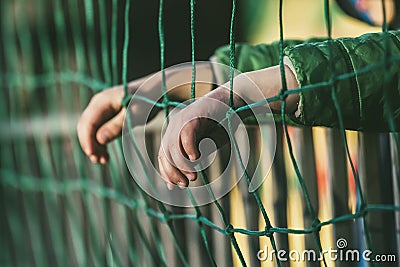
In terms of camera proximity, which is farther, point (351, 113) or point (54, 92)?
point (54, 92)

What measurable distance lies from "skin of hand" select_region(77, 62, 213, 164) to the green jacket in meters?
0.23

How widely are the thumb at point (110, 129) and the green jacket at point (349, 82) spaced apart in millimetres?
320

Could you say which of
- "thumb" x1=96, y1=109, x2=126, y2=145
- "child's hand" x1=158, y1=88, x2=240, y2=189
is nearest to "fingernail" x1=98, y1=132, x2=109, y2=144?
"thumb" x1=96, y1=109, x2=126, y2=145

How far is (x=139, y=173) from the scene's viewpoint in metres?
1.46

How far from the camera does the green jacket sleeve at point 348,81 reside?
2.34 ft

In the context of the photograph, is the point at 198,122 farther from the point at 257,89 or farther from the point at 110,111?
the point at 110,111

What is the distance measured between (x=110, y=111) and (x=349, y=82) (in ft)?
1.28

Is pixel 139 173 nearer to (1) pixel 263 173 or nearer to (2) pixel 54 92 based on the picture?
(1) pixel 263 173

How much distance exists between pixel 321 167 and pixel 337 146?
0.13 meters

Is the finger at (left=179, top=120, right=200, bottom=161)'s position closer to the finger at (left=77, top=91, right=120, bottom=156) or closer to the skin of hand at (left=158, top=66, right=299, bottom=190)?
the skin of hand at (left=158, top=66, right=299, bottom=190)

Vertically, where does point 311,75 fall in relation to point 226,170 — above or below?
above

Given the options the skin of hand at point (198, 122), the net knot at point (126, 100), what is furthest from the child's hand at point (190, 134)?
the net knot at point (126, 100)

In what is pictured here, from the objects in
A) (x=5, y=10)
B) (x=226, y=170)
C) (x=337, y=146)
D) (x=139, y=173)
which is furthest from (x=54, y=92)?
(x=337, y=146)

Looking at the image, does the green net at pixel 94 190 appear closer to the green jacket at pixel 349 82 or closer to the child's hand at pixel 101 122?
the child's hand at pixel 101 122
